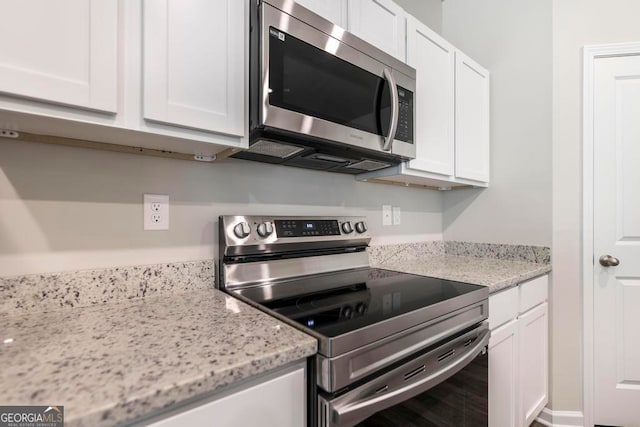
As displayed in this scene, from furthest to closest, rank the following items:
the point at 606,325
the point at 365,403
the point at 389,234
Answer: the point at 389,234, the point at 606,325, the point at 365,403

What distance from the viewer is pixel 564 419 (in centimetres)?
179

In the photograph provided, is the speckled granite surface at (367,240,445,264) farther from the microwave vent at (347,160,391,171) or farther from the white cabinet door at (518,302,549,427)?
the white cabinet door at (518,302,549,427)

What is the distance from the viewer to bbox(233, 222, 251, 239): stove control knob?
1.18 metres

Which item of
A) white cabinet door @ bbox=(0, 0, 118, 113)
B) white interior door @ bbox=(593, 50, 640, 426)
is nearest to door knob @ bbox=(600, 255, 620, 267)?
white interior door @ bbox=(593, 50, 640, 426)

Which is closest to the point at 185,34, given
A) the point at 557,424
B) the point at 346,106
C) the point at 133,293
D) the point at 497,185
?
the point at 346,106

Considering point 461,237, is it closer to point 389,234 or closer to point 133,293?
point 389,234

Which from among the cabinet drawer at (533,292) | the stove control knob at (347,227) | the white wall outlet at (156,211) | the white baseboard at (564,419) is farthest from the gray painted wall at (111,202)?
the white baseboard at (564,419)

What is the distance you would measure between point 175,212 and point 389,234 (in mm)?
1267

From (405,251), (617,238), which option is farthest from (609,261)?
(405,251)

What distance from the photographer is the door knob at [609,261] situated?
68.6 inches

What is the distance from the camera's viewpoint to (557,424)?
1787 millimetres

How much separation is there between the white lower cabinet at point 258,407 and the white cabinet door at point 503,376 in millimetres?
979

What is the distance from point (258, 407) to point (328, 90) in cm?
101

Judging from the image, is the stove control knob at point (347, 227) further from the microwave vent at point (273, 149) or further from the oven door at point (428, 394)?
the oven door at point (428, 394)
